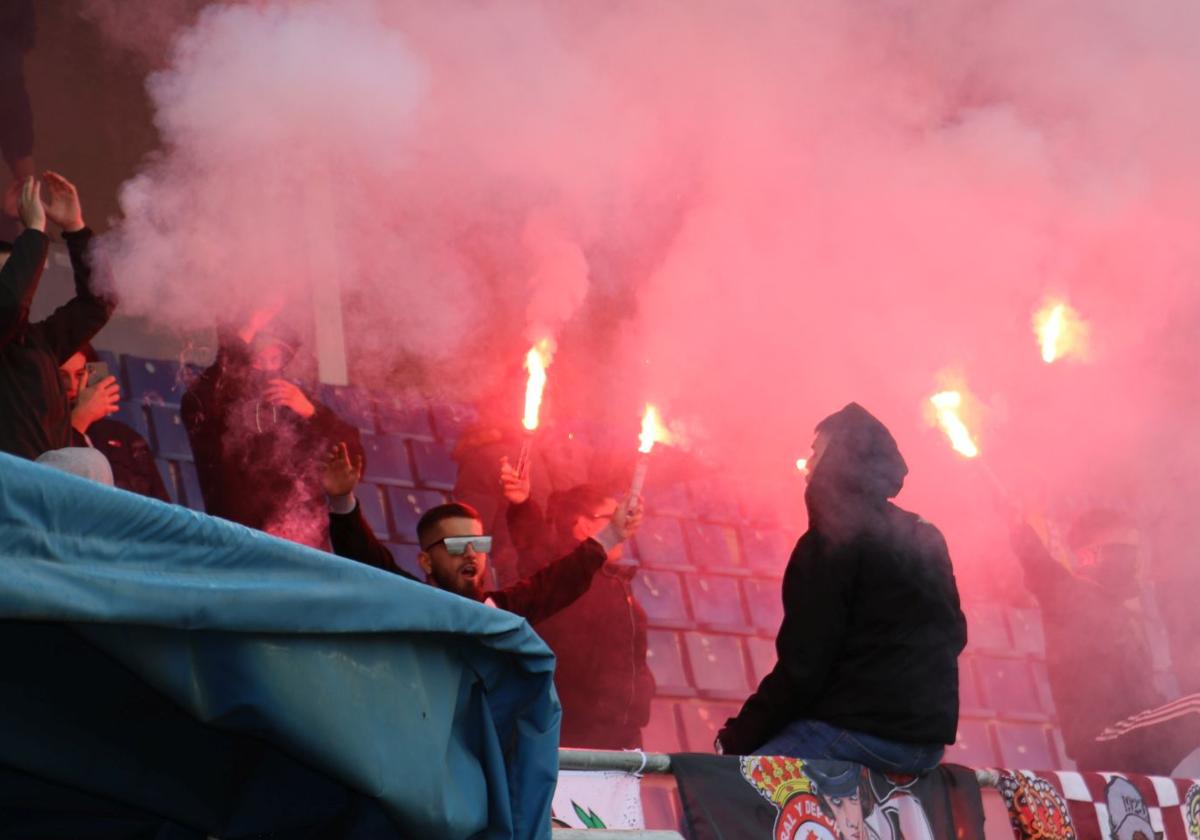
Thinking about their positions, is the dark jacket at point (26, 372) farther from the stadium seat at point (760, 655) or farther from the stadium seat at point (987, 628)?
the stadium seat at point (987, 628)

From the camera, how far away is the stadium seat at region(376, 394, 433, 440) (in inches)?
265

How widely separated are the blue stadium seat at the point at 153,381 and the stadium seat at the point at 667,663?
2127 millimetres

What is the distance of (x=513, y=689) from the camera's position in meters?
2.14

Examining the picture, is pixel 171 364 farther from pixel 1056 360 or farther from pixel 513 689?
pixel 513 689

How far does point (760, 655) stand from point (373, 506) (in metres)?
1.75

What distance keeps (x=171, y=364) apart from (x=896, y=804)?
388cm

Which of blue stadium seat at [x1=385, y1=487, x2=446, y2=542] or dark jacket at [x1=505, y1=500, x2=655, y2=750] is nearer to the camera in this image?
dark jacket at [x1=505, y1=500, x2=655, y2=750]

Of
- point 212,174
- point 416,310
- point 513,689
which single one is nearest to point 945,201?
point 416,310

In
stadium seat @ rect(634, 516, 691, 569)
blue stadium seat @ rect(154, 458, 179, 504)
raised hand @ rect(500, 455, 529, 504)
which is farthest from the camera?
stadium seat @ rect(634, 516, 691, 569)

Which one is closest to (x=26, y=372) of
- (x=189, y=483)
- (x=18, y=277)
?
(x=18, y=277)

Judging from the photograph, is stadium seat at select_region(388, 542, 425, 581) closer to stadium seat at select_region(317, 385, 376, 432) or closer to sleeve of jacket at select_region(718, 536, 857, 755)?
stadium seat at select_region(317, 385, 376, 432)

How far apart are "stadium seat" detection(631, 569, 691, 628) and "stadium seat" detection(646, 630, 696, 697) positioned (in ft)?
0.21

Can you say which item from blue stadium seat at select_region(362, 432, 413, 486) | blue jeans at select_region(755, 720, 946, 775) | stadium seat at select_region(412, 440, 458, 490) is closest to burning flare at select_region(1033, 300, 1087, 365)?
stadium seat at select_region(412, 440, 458, 490)

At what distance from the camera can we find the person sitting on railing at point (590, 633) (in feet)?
16.1
